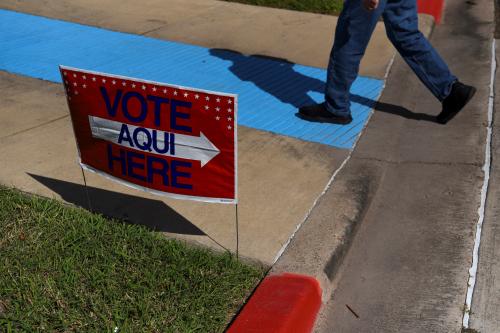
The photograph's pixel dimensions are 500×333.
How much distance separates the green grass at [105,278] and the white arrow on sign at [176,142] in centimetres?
51

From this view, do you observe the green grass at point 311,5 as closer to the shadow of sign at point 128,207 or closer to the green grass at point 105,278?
the shadow of sign at point 128,207

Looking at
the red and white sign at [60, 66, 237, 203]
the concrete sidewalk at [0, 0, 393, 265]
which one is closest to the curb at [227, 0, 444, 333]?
the concrete sidewalk at [0, 0, 393, 265]

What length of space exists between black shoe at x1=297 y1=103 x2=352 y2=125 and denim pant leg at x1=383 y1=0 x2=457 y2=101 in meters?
0.66

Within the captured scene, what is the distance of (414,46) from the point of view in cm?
475

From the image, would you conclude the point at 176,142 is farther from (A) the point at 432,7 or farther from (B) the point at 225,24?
(A) the point at 432,7

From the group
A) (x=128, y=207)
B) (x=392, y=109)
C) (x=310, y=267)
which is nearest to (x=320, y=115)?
(x=392, y=109)

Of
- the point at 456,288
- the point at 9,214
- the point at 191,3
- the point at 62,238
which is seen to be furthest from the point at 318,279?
the point at 191,3

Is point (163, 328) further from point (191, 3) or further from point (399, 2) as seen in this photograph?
point (191, 3)

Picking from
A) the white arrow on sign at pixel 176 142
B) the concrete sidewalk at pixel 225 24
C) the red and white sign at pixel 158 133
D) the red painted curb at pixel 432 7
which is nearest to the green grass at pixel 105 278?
the red and white sign at pixel 158 133

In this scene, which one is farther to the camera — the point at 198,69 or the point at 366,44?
the point at 198,69

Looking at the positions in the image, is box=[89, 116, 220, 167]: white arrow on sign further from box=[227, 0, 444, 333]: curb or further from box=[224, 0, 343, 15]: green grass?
box=[224, 0, 343, 15]: green grass

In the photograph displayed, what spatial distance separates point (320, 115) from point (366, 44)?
66cm

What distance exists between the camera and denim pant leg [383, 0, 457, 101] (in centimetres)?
467

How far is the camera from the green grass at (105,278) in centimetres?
277
